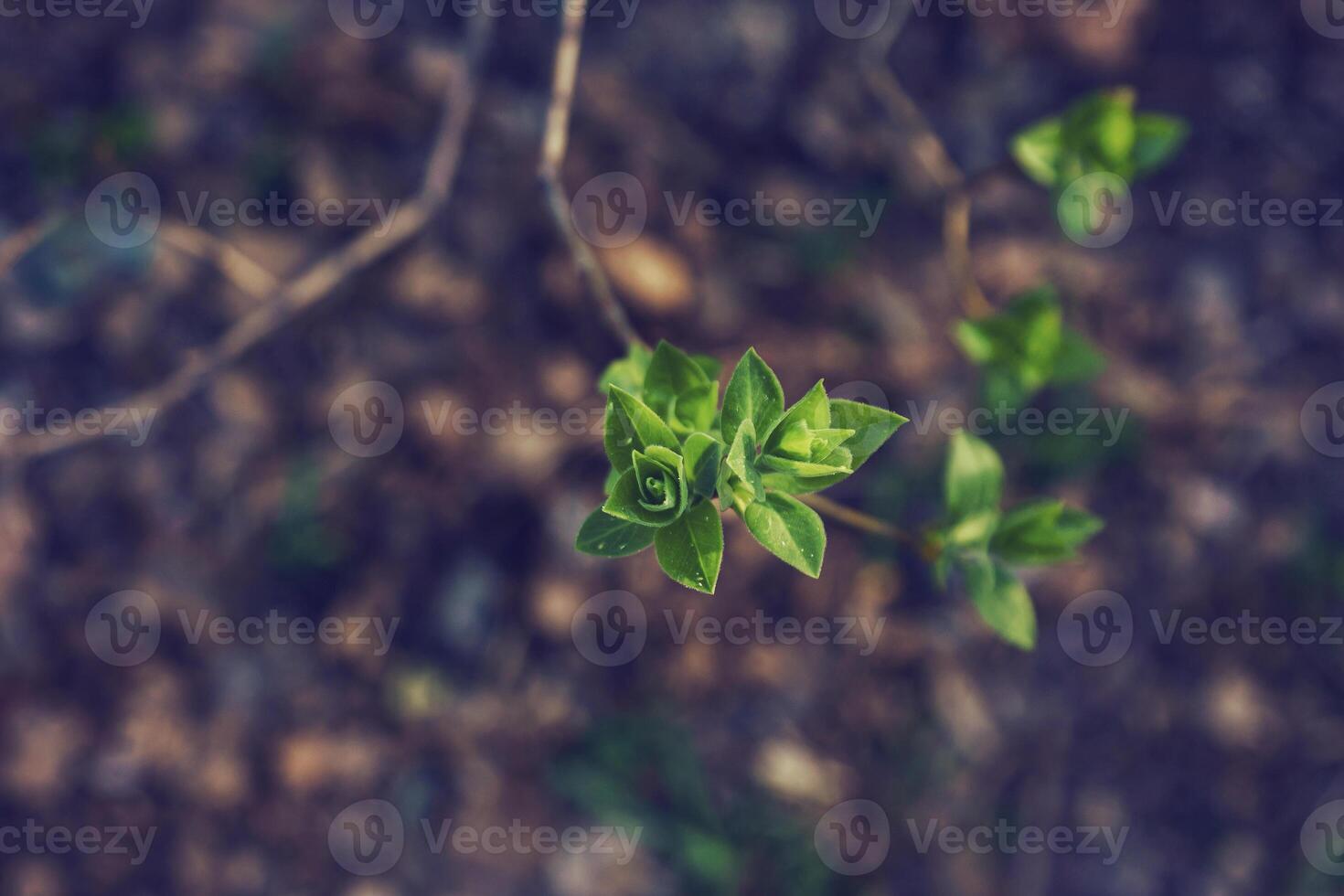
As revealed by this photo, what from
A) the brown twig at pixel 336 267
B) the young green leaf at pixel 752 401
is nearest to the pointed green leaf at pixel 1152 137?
the young green leaf at pixel 752 401

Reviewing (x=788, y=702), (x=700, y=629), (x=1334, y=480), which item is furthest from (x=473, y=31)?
(x=1334, y=480)

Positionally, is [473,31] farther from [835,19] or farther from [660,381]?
[660,381]

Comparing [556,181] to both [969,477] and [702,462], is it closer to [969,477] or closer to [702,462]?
[702,462]

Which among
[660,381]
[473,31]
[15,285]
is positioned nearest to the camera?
[660,381]

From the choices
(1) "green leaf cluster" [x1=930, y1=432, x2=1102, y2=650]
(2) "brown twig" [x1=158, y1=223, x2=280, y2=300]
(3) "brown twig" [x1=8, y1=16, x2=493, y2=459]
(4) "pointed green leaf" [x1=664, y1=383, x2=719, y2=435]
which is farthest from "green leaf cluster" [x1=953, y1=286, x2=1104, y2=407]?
(2) "brown twig" [x1=158, y1=223, x2=280, y2=300]

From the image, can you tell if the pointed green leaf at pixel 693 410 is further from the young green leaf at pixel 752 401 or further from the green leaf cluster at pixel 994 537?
the green leaf cluster at pixel 994 537

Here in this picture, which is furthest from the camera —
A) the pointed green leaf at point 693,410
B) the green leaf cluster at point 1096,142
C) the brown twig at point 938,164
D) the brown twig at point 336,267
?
the brown twig at point 336,267

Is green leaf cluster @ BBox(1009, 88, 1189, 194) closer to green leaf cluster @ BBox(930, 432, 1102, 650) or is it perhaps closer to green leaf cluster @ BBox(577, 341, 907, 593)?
green leaf cluster @ BBox(930, 432, 1102, 650)

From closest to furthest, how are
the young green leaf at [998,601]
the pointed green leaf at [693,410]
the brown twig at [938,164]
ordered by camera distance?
1. the pointed green leaf at [693,410]
2. the young green leaf at [998,601]
3. the brown twig at [938,164]
